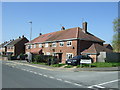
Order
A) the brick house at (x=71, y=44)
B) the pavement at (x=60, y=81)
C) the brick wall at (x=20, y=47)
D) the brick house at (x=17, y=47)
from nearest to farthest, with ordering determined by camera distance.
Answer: the pavement at (x=60, y=81) < the brick house at (x=71, y=44) < the brick house at (x=17, y=47) < the brick wall at (x=20, y=47)

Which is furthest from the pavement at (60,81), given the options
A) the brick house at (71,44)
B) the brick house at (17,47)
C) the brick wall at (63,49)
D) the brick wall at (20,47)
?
the brick wall at (20,47)

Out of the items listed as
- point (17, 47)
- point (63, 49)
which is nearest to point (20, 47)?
point (17, 47)

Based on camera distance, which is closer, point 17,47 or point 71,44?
point 71,44

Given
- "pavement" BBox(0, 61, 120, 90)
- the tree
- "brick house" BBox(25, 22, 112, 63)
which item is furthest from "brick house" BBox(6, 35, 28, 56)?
"pavement" BBox(0, 61, 120, 90)

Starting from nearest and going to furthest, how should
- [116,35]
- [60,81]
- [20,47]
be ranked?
[60,81], [116,35], [20,47]

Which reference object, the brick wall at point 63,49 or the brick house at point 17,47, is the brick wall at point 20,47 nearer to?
the brick house at point 17,47

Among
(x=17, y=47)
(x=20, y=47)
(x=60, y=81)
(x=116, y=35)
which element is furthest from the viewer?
(x=20, y=47)

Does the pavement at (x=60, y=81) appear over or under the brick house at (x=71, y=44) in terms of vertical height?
under

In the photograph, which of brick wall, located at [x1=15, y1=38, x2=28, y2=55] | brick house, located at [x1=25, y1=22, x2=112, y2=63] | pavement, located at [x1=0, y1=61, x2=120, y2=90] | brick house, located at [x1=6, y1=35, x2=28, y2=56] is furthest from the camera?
brick wall, located at [x1=15, y1=38, x2=28, y2=55]

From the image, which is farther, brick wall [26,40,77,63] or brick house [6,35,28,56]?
brick house [6,35,28,56]

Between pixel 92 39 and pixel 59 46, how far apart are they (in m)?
7.05

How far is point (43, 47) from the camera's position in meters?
39.6

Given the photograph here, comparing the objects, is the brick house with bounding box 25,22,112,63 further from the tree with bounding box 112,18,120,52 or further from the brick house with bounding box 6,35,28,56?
the brick house with bounding box 6,35,28,56

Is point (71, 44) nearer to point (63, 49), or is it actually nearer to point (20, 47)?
point (63, 49)
